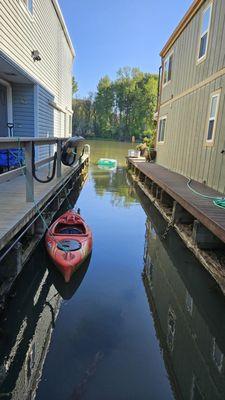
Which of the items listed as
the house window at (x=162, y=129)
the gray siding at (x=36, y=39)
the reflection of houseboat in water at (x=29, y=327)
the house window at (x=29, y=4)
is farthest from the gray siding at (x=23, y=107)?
the house window at (x=162, y=129)

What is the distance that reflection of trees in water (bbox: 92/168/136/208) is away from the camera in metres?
11.3

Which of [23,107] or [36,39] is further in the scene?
[36,39]

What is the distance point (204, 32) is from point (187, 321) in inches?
297

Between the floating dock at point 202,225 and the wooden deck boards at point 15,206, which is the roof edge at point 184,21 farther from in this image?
the wooden deck boards at point 15,206

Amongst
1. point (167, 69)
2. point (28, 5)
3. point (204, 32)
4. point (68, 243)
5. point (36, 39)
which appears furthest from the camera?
point (167, 69)

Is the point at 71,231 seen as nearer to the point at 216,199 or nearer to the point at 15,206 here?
the point at 15,206

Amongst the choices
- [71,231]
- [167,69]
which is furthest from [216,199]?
[167,69]

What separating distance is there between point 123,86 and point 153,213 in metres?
52.9

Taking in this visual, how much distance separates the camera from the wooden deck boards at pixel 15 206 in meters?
3.92

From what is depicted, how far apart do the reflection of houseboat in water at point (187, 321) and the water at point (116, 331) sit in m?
0.01

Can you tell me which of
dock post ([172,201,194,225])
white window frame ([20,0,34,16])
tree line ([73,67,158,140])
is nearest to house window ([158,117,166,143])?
white window frame ([20,0,34,16])

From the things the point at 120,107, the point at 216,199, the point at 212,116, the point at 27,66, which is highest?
the point at 120,107

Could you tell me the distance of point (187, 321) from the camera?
4109 mm

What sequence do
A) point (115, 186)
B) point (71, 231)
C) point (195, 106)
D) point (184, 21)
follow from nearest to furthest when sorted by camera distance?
point (71, 231) < point (195, 106) < point (184, 21) < point (115, 186)
